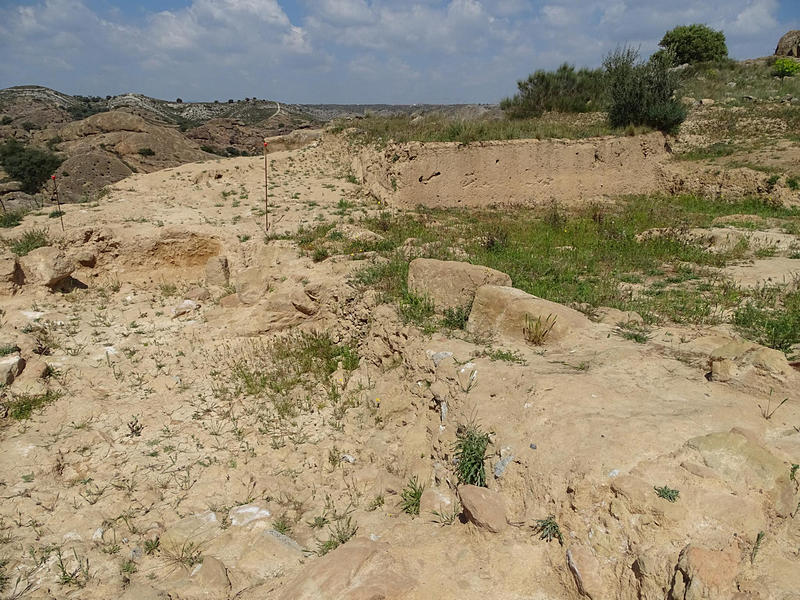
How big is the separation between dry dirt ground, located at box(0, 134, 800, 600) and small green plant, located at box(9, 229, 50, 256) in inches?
34.6

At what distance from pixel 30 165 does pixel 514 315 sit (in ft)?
98.3

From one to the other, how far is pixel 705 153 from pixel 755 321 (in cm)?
1081

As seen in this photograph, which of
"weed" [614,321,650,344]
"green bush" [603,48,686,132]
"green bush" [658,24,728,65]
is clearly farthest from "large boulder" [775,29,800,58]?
"weed" [614,321,650,344]

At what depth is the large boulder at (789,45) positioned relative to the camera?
27.7 meters

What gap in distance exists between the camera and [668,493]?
8.25ft

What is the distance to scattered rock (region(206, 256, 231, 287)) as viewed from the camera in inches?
324

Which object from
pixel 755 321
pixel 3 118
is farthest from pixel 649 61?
pixel 3 118

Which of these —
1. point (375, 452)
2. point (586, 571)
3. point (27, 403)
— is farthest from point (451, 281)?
point (27, 403)

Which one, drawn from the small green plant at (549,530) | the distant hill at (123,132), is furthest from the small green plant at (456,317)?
the distant hill at (123,132)

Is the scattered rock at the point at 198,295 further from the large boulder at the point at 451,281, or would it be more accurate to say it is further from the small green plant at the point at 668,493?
the small green plant at the point at 668,493

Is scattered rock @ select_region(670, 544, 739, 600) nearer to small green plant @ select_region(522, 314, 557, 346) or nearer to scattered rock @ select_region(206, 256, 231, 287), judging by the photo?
small green plant @ select_region(522, 314, 557, 346)

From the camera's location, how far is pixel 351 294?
6152 millimetres

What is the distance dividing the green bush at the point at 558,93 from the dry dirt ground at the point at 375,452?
12.9 metres

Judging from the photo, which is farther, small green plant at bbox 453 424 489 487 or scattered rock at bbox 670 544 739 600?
small green plant at bbox 453 424 489 487
